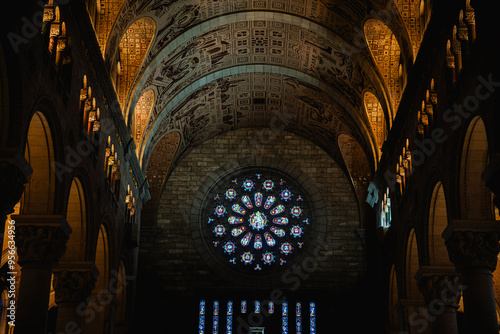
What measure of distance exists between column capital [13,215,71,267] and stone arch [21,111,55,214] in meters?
0.22

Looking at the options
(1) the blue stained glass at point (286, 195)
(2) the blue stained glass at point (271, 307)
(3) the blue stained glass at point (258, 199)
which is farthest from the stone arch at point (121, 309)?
(1) the blue stained glass at point (286, 195)

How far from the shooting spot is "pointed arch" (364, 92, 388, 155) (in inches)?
1013

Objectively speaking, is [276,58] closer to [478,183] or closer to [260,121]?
[260,121]

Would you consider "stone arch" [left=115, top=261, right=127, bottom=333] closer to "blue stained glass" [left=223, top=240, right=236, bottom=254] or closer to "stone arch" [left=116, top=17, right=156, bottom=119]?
"blue stained glass" [left=223, top=240, right=236, bottom=254]

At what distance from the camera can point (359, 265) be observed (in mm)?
29375

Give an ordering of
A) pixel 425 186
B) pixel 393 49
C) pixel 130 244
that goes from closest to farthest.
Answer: pixel 425 186 < pixel 393 49 < pixel 130 244

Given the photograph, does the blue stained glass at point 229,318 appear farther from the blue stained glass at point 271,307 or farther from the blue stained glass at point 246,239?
the blue stained glass at point 246,239

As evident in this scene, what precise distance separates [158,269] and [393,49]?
13017 mm

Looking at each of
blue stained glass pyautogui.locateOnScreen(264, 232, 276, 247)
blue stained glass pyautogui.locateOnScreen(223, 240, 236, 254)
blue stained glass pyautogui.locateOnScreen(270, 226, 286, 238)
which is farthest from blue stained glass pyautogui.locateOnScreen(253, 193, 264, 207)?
blue stained glass pyautogui.locateOnScreen(223, 240, 236, 254)

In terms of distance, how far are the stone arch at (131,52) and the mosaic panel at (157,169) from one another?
284 inches

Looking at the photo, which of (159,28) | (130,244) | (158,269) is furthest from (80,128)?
(158,269)

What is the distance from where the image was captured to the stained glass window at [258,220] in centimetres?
2994

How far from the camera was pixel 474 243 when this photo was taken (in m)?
15.3

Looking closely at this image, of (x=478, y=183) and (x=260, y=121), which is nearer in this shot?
(x=478, y=183)
